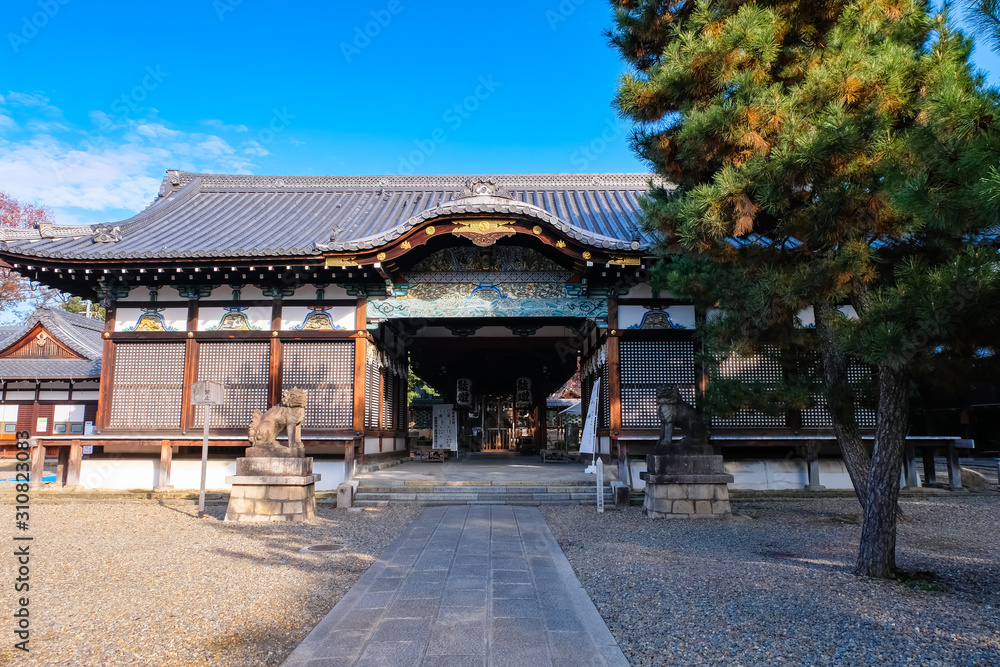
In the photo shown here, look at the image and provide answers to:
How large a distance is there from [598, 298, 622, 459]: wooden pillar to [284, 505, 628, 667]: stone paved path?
4788mm

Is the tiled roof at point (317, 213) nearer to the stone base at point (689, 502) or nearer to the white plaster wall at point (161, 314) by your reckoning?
the white plaster wall at point (161, 314)

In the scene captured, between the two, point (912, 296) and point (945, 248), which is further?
point (945, 248)

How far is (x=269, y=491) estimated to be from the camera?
345 inches

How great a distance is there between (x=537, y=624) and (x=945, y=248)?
444 centimetres

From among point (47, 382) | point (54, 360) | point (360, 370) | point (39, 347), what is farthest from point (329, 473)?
point (39, 347)

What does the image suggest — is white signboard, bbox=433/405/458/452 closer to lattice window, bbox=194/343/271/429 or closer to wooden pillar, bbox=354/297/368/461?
wooden pillar, bbox=354/297/368/461

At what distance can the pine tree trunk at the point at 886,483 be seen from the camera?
523cm

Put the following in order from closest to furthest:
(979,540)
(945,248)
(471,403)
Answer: (945,248) → (979,540) → (471,403)

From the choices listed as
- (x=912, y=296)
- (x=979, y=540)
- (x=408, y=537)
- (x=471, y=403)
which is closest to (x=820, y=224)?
(x=912, y=296)

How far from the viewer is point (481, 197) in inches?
429

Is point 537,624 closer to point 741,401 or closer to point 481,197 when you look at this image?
point 741,401

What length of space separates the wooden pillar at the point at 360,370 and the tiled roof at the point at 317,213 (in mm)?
1621

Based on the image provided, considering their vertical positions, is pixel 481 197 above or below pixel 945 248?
above

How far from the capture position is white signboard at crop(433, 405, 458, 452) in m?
21.1
